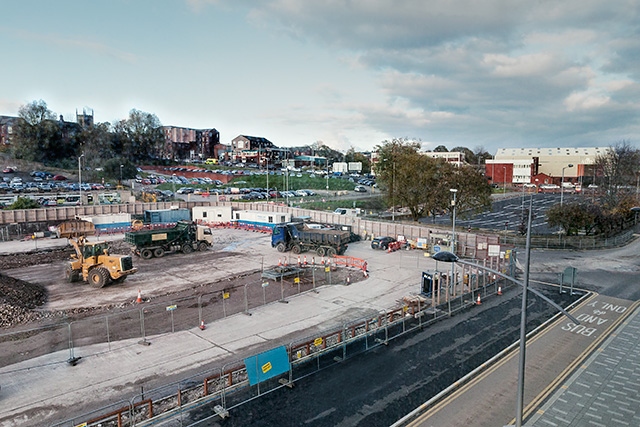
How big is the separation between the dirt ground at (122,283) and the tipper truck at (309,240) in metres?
0.88

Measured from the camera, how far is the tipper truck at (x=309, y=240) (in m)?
36.4

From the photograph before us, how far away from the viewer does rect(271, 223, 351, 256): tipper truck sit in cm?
3641

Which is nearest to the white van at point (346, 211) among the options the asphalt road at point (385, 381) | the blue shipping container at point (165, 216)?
the blue shipping container at point (165, 216)

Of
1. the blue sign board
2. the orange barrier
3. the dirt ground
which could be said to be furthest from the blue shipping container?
the blue sign board

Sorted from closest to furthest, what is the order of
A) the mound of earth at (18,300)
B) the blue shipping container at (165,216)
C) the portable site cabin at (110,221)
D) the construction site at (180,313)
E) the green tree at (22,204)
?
the construction site at (180,313), the mound of earth at (18,300), the portable site cabin at (110,221), the blue shipping container at (165,216), the green tree at (22,204)

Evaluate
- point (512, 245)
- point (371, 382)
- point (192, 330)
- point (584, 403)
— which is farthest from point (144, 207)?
point (584, 403)

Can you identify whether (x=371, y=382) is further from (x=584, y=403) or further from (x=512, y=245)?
(x=512, y=245)

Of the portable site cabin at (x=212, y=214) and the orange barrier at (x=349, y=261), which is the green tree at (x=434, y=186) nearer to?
the orange barrier at (x=349, y=261)

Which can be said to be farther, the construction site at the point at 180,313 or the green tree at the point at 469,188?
the green tree at the point at 469,188

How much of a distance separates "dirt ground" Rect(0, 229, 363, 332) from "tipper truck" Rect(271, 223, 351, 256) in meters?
0.88

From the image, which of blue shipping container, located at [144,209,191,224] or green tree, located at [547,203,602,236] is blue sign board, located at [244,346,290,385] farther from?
blue shipping container, located at [144,209,191,224]

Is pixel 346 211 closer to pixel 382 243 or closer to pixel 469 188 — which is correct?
pixel 469 188

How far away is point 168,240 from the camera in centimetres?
3678

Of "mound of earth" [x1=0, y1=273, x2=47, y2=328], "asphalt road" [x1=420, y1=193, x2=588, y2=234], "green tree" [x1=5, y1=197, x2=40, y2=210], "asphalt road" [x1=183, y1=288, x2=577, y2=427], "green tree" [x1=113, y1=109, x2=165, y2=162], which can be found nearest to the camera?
"asphalt road" [x1=183, y1=288, x2=577, y2=427]
